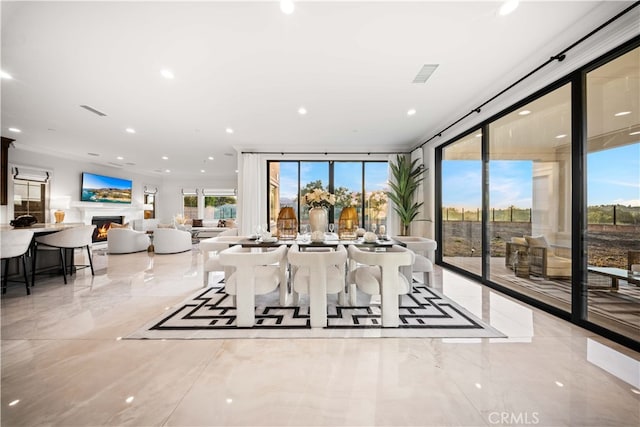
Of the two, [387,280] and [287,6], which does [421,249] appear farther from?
[287,6]

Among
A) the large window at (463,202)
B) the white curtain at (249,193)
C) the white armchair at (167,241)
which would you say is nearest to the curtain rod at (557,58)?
the large window at (463,202)

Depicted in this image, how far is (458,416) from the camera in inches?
55.4

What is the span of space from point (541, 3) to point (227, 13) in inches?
96.1

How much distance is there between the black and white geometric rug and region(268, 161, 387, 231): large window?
3.78 meters

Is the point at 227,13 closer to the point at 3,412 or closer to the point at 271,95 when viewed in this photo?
the point at 271,95

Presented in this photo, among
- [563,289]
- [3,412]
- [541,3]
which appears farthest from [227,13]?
[563,289]

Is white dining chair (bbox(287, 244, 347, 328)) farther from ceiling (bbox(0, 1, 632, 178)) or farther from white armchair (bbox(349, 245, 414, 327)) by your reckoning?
ceiling (bbox(0, 1, 632, 178))

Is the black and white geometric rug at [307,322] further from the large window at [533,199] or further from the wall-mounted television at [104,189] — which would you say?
the wall-mounted television at [104,189]

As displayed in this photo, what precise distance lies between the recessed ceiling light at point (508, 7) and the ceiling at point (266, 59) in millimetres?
45

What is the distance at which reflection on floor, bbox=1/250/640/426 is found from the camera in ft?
4.64

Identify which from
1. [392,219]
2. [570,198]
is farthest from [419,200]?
[570,198]

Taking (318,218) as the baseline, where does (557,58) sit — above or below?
above

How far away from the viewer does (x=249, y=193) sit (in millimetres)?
6516

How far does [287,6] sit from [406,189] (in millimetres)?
4626
